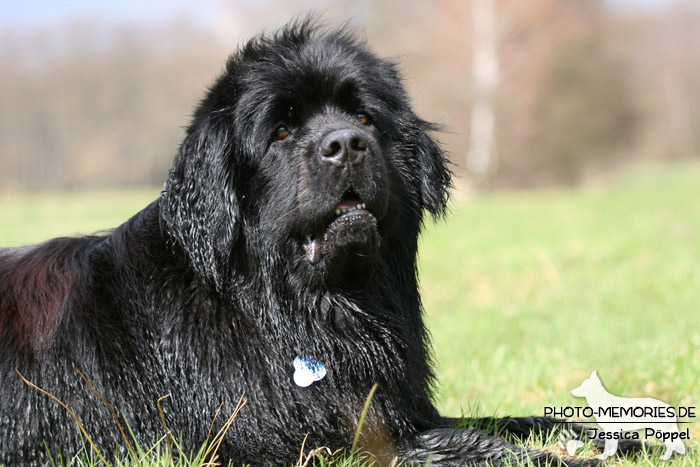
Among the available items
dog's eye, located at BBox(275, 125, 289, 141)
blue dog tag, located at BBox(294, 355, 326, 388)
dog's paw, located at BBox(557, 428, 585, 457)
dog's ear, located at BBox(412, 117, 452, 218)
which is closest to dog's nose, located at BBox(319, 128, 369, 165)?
dog's eye, located at BBox(275, 125, 289, 141)

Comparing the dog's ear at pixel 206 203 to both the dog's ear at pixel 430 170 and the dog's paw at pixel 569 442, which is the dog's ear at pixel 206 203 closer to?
the dog's ear at pixel 430 170

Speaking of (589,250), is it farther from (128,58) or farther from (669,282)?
(128,58)

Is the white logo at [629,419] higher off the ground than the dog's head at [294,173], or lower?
lower

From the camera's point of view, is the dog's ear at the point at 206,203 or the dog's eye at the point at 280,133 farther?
the dog's eye at the point at 280,133

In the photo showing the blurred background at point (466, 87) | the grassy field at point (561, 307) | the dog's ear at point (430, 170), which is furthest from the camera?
the blurred background at point (466, 87)

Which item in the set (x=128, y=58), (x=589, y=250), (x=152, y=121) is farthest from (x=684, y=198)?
(x=128, y=58)

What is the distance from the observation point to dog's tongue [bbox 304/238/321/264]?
2.87 metres

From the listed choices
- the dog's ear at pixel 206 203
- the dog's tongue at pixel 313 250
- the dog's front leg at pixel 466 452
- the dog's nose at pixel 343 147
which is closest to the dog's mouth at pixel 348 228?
the dog's tongue at pixel 313 250

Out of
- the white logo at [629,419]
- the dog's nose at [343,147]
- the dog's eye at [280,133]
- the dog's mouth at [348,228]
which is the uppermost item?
the dog's eye at [280,133]

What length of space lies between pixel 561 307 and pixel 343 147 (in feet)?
18.1

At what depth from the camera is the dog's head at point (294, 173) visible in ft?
9.18

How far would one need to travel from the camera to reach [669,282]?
8.10 metres

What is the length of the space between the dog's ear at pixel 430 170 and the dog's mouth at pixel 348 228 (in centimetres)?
51

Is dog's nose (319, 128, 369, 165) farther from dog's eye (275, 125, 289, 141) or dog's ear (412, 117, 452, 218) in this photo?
dog's ear (412, 117, 452, 218)
